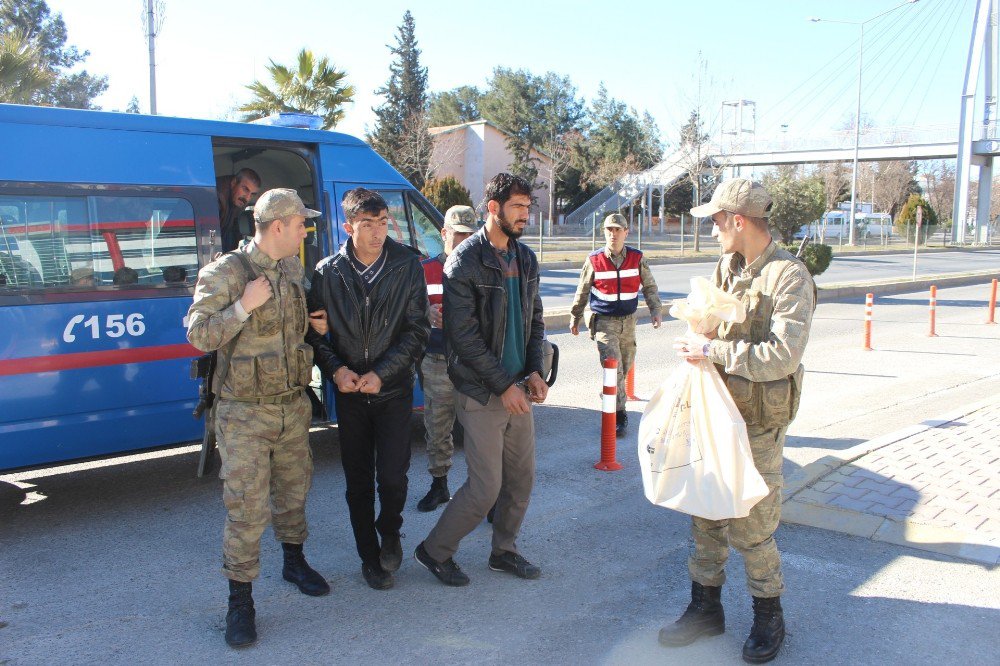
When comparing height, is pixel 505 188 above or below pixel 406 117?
below

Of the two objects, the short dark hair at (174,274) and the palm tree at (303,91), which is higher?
the palm tree at (303,91)

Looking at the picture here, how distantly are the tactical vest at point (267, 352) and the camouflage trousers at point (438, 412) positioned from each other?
167 centimetres

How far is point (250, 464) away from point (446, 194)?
2805 centimetres

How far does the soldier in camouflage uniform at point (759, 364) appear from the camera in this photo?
128 inches

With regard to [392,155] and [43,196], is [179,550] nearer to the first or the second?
[43,196]

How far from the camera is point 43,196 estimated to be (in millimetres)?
4801

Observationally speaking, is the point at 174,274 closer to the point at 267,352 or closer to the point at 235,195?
the point at 235,195

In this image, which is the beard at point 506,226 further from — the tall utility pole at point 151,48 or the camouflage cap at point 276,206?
the tall utility pole at point 151,48

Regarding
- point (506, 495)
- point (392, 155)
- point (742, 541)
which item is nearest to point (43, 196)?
point (506, 495)

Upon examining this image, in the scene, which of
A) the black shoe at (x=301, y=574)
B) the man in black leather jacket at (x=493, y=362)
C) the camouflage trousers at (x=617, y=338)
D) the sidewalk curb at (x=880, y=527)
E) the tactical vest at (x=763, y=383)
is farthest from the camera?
the camouflage trousers at (x=617, y=338)

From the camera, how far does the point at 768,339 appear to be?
10.9ft

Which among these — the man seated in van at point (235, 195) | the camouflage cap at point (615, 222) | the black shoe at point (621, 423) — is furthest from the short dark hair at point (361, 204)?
the black shoe at point (621, 423)

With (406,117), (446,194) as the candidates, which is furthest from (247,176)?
(406,117)

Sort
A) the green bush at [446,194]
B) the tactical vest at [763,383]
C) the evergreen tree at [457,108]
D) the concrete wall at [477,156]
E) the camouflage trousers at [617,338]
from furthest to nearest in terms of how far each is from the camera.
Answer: the evergreen tree at [457,108]
the concrete wall at [477,156]
the green bush at [446,194]
the camouflage trousers at [617,338]
the tactical vest at [763,383]
